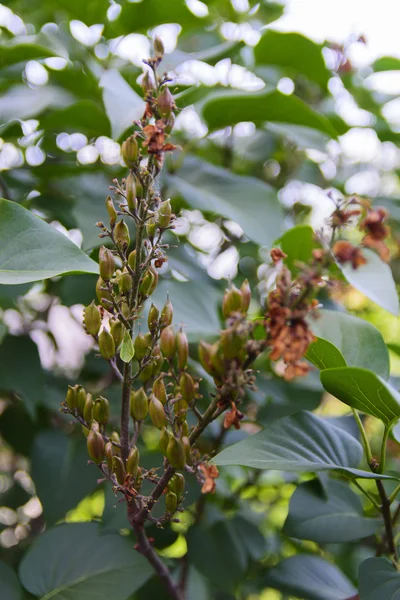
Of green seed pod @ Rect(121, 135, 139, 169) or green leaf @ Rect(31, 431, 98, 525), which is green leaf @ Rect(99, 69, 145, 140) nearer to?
green seed pod @ Rect(121, 135, 139, 169)

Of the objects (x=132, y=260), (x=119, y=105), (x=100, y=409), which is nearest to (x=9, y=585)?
(x=100, y=409)

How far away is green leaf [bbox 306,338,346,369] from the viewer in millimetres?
394

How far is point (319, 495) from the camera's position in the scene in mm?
541

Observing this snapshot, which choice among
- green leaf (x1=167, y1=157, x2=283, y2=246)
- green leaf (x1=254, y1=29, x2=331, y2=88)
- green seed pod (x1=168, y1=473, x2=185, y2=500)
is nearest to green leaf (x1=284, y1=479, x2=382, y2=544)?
green seed pod (x1=168, y1=473, x2=185, y2=500)

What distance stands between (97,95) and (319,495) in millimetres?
573

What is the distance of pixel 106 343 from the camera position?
1.15ft

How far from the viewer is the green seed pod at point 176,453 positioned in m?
0.32

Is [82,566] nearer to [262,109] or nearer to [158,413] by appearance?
[158,413]

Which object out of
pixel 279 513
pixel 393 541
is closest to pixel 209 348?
pixel 393 541

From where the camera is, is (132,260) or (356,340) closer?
A: (132,260)

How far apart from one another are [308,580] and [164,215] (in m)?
0.45

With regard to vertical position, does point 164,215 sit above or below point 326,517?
above

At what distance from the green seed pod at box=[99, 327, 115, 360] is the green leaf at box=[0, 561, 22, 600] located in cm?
30

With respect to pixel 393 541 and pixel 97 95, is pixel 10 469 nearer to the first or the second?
pixel 97 95
